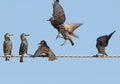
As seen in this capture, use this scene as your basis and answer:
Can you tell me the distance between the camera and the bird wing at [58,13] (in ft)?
57.3

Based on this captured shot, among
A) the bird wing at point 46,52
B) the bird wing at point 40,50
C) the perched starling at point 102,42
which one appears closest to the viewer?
the bird wing at point 46,52

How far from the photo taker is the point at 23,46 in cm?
2109

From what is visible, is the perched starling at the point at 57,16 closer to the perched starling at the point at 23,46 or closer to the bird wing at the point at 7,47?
the perched starling at the point at 23,46

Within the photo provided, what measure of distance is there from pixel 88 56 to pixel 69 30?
1.36m

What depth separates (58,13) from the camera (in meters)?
17.8

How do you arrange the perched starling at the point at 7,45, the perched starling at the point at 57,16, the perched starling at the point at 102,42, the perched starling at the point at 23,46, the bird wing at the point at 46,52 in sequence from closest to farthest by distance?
the bird wing at the point at 46,52 → the perched starling at the point at 57,16 → the perched starling at the point at 102,42 → the perched starling at the point at 23,46 → the perched starling at the point at 7,45

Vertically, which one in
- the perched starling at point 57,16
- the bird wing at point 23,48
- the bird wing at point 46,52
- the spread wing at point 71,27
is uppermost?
the perched starling at point 57,16

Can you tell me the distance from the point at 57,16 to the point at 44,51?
1.10 metres

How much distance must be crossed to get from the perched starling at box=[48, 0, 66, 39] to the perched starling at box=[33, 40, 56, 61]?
70 cm

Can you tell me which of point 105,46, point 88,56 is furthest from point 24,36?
point 88,56

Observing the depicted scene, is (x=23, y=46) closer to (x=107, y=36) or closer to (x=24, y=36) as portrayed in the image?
(x=24, y=36)

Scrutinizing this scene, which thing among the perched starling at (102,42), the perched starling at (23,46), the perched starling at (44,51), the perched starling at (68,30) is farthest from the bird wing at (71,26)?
the perched starling at (23,46)

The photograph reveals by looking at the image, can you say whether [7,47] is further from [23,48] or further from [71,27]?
[71,27]

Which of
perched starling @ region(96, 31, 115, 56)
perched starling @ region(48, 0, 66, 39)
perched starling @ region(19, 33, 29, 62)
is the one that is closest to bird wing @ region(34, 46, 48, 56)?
perched starling @ region(48, 0, 66, 39)
